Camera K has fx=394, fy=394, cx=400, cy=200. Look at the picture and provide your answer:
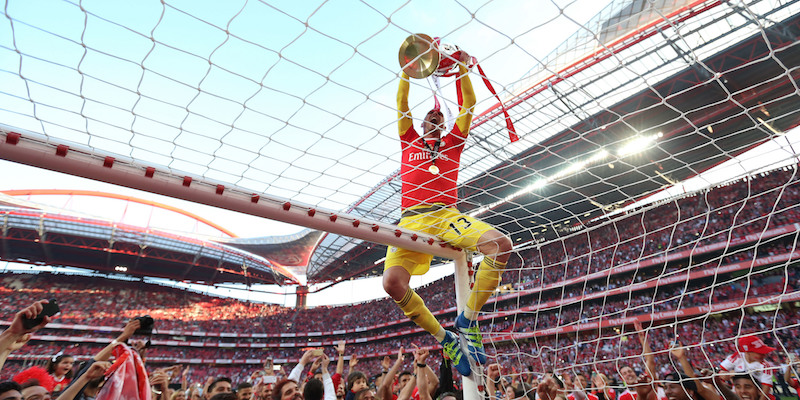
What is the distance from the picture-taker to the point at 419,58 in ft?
7.69

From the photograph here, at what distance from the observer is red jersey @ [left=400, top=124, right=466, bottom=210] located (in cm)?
287

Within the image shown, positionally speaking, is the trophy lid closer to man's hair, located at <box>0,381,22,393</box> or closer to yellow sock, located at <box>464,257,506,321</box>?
yellow sock, located at <box>464,257,506,321</box>

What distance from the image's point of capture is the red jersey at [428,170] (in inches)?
113

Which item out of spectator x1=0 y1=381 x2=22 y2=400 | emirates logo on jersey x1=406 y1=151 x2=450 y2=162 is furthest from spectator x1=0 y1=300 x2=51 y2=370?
emirates logo on jersey x1=406 y1=151 x2=450 y2=162

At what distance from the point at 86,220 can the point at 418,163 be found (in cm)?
2448

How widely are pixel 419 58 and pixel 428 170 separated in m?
0.81

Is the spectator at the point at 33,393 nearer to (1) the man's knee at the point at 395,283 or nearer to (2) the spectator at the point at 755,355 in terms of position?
(1) the man's knee at the point at 395,283

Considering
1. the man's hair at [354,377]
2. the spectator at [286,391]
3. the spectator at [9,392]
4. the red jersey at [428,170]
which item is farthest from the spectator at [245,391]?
the red jersey at [428,170]

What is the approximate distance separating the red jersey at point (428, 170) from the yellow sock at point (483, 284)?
561 millimetres

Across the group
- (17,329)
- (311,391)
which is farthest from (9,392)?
(311,391)

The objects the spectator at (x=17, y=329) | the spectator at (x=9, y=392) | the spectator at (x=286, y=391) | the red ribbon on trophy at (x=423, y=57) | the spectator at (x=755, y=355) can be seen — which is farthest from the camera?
the spectator at (x=755, y=355)

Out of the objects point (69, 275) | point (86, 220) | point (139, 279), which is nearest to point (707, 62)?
point (86, 220)

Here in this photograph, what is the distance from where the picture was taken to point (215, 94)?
6.79 ft

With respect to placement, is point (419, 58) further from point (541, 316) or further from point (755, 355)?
point (541, 316)
